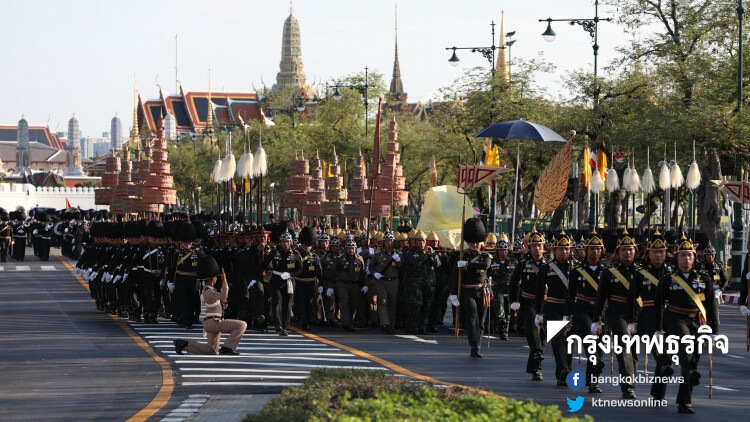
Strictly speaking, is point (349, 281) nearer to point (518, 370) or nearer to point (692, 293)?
point (518, 370)

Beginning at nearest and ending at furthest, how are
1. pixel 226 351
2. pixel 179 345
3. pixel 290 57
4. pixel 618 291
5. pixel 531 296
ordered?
pixel 618 291 → pixel 531 296 → pixel 179 345 → pixel 226 351 → pixel 290 57

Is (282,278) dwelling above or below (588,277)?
below

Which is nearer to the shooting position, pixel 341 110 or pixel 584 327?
pixel 584 327

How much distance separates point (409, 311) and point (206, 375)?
23.9 ft

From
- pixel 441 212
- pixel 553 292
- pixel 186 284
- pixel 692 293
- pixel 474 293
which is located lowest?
pixel 186 284

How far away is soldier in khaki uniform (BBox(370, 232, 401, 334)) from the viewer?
69.3ft

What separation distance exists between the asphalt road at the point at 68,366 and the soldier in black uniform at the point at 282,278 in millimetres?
2496

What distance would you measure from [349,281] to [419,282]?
4.09ft

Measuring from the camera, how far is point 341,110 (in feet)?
203

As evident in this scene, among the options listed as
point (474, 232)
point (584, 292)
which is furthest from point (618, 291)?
point (474, 232)

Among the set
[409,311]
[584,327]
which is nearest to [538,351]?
[584,327]

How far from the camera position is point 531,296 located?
596 inches

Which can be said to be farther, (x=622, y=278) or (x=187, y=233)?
(x=187, y=233)

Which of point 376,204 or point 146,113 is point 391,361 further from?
point 146,113
